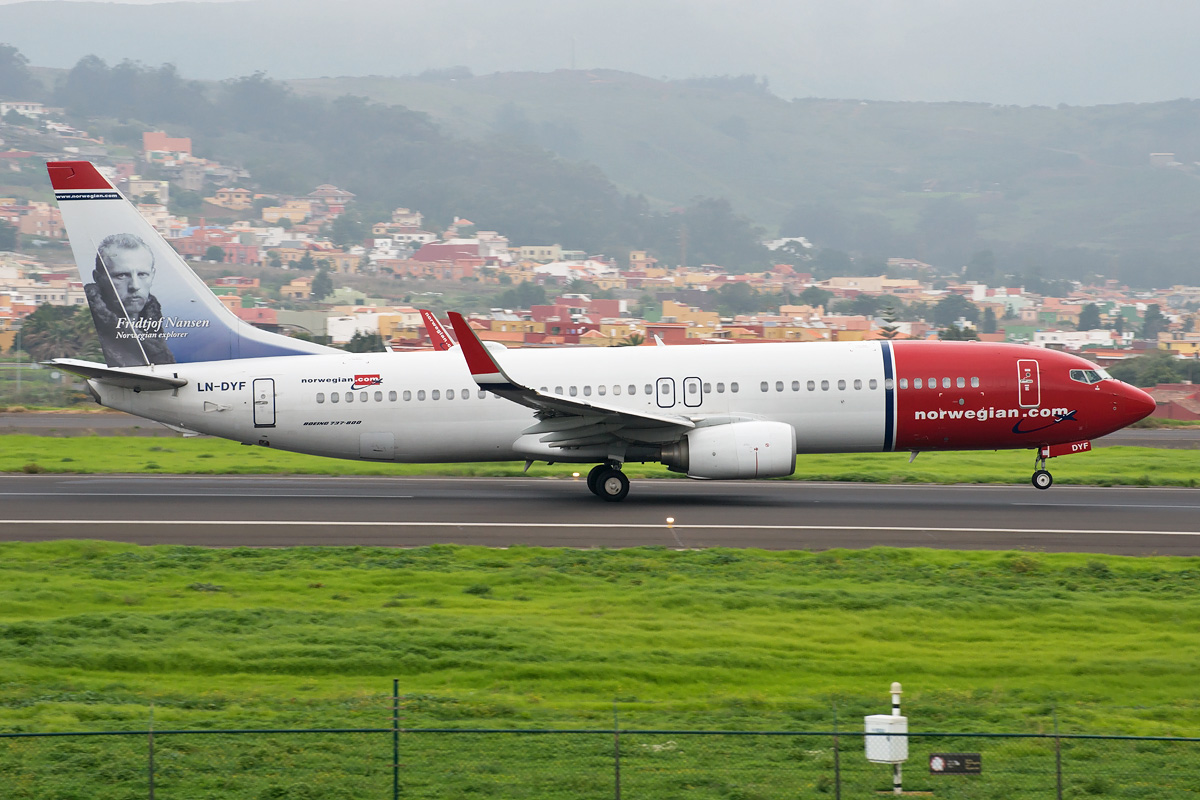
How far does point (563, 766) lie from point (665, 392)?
19.0 m

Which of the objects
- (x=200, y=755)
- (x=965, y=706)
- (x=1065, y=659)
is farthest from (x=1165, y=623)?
(x=200, y=755)

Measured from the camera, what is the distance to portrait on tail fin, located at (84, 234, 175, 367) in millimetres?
32375

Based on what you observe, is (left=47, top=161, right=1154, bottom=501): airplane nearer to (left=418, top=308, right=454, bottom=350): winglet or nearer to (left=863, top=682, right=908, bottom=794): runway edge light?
(left=418, top=308, right=454, bottom=350): winglet

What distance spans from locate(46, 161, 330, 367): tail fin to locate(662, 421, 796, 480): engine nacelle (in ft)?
40.0

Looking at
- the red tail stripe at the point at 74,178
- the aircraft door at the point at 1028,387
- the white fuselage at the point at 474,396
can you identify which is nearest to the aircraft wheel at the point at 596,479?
the white fuselage at the point at 474,396

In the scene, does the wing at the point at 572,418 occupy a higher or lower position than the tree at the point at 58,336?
lower

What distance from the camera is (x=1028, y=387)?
30.9 meters

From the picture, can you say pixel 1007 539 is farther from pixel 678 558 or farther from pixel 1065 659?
pixel 1065 659

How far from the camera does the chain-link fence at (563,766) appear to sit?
11984mm

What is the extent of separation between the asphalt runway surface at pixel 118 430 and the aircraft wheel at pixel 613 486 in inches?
1025

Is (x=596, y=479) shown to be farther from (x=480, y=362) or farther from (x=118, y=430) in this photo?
(x=118, y=430)

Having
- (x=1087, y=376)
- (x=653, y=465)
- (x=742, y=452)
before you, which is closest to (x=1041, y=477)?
(x=1087, y=376)

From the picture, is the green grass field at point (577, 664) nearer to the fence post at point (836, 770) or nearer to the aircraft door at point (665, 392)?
the fence post at point (836, 770)

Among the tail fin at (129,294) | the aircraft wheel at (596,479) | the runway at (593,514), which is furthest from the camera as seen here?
the tail fin at (129,294)
